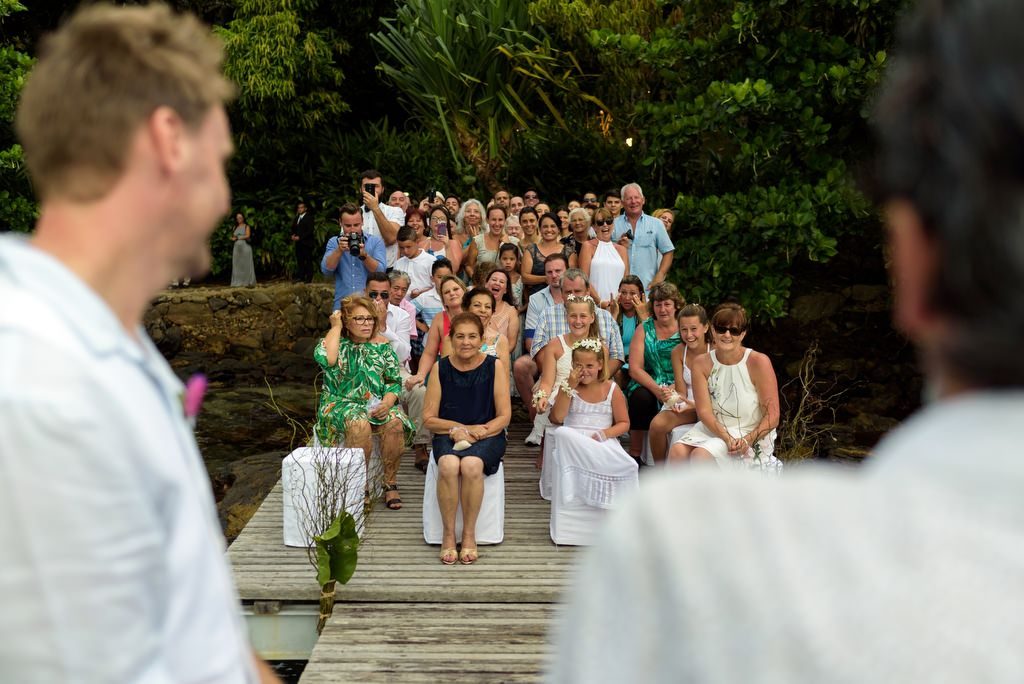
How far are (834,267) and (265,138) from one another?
1198 cm

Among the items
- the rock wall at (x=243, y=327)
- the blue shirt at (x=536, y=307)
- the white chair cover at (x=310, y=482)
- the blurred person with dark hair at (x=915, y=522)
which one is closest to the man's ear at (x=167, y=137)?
the blurred person with dark hair at (x=915, y=522)

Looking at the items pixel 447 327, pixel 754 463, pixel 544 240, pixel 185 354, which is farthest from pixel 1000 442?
pixel 185 354

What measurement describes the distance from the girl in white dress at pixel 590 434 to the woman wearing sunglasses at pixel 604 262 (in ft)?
6.19

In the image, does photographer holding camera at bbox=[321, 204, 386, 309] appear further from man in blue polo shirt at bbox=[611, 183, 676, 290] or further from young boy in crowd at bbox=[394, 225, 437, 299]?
man in blue polo shirt at bbox=[611, 183, 676, 290]

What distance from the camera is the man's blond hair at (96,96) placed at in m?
1.14

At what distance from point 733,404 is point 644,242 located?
9.91 ft

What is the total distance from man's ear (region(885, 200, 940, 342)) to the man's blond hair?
0.82 meters

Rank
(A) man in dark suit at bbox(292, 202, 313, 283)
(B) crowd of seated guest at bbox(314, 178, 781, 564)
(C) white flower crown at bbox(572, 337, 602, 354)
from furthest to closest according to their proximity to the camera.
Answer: (A) man in dark suit at bbox(292, 202, 313, 283), (C) white flower crown at bbox(572, 337, 602, 354), (B) crowd of seated guest at bbox(314, 178, 781, 564)

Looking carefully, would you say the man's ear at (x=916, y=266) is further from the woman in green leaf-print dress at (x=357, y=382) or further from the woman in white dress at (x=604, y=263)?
the woman in white dress at (x=604, y=263)

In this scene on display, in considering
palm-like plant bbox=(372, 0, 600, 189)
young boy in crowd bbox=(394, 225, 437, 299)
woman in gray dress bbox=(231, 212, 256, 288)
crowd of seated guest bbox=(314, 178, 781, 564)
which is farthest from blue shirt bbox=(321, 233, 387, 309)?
woman in gray dress bbox=(231, 212, 256, 288)

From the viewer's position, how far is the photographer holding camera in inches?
375

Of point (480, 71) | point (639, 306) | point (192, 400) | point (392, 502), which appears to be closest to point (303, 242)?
point (480, 71)

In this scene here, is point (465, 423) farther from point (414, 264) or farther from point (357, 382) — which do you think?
point (414, 264)

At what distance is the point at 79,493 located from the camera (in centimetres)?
99
